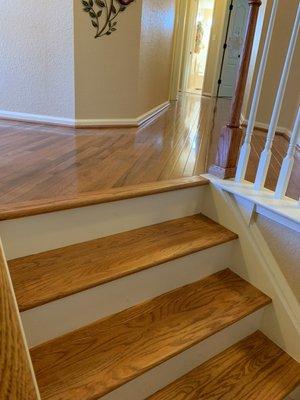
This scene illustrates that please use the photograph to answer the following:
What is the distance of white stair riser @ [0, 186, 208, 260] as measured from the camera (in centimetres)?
115

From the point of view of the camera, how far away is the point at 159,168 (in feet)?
6.05

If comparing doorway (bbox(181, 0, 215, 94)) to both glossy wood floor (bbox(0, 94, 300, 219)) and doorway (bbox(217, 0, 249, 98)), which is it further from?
glossy wood floor (bbox(0, 94, 300, 219))

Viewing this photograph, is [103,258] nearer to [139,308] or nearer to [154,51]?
[139,308]

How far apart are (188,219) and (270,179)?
60 centimetres

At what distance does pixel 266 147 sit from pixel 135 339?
0.96 m

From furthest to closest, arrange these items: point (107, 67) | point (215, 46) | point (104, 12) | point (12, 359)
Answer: point (215, 46), point (107, 67), point (104, 12), point (12, 359)

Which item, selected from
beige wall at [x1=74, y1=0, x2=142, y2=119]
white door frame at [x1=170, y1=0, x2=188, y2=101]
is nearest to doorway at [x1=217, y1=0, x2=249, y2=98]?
white door frame at [x1=170, y1=0, x2=188, y2=101]

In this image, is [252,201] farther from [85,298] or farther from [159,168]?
[85,298]

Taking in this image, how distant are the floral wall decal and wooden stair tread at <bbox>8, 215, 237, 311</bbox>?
1.99 meters

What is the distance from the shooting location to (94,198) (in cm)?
129

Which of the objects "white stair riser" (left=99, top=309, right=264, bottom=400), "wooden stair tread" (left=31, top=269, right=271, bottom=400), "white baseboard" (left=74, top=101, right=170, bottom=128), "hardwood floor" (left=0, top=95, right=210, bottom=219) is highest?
"white baseboard" (left=74, top=101, right=170, bottom=128)

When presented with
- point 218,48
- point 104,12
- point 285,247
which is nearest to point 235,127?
point 285,247

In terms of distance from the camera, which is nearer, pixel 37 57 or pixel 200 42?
pixel 37 57

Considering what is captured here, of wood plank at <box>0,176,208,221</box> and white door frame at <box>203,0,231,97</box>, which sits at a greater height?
white door frame at <box>203,0,231,97</box>
